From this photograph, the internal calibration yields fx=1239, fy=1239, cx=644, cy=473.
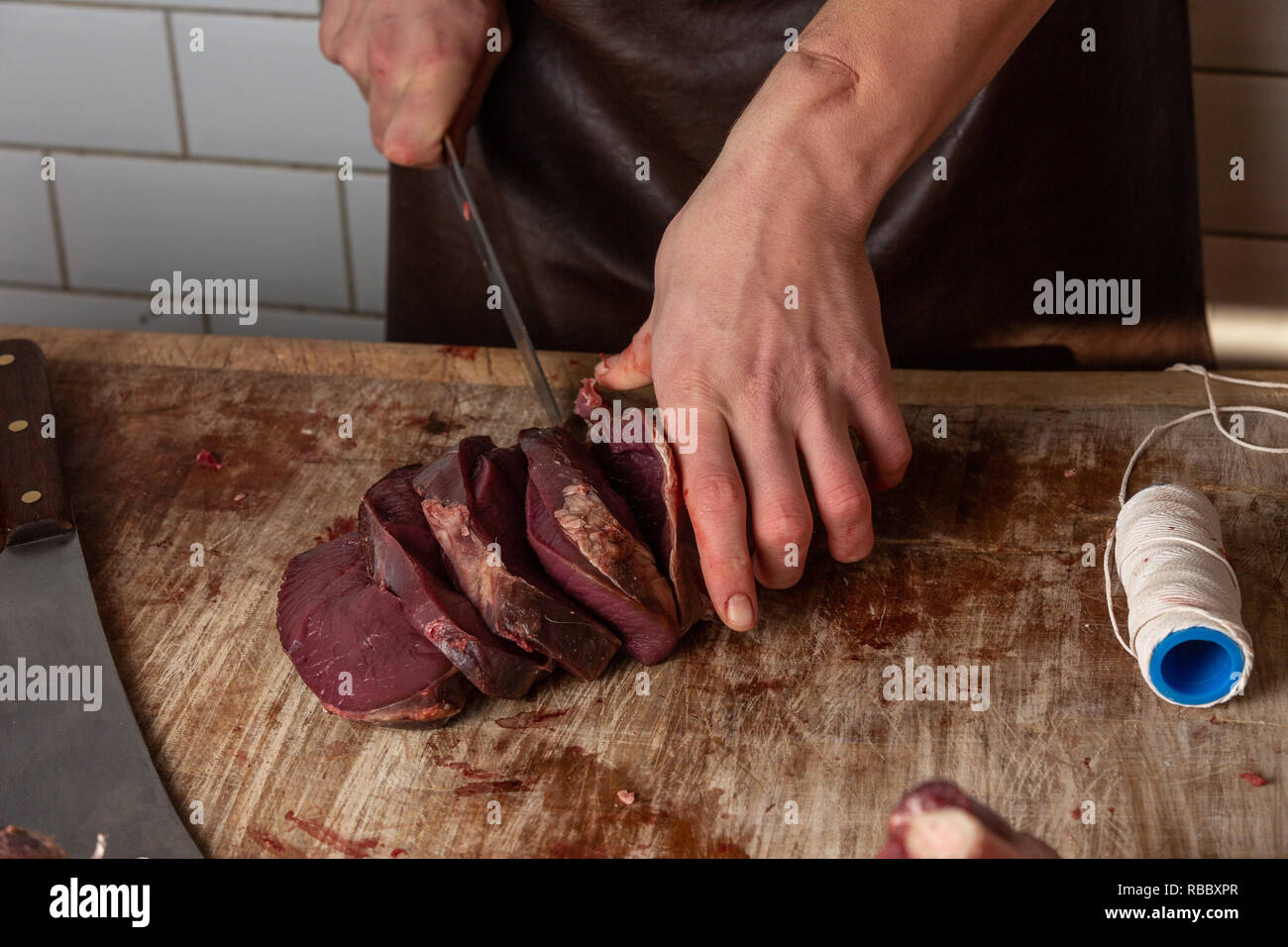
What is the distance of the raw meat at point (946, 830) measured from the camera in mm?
1292

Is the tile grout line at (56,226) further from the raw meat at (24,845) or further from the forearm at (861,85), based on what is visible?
the raw meat at (24,845)

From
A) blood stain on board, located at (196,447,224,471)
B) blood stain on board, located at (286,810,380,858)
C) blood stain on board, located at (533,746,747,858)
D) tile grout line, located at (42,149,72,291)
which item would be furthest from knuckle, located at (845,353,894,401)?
tile grout line, located at (42,149,72,291)

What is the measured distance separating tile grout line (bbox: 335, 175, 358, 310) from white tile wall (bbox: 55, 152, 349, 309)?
0.02 m

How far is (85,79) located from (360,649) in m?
2.93

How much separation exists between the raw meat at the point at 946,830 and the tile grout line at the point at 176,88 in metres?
3.53

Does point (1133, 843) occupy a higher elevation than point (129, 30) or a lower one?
lower

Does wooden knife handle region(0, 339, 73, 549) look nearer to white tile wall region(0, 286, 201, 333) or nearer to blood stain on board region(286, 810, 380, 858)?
blood stain on board region(286, 810, 380, 858)

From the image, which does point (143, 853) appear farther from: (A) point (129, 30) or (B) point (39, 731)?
(A) point (129, 30)

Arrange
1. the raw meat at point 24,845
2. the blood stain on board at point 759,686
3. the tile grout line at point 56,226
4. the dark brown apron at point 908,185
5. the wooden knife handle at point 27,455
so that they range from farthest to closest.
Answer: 1. the tile grout line at point 56,226
2. the dark brown apron at point 908,185
3. the wooden knife handle at point 27,455
4. the blood stain on board at point 759,686
5. the raw meat at point 24,845

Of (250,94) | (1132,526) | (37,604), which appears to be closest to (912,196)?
(1132,526)

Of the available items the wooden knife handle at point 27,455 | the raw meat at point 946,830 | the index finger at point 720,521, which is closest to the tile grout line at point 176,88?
the wooden knife handle at point 27,455

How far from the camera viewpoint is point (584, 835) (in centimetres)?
179

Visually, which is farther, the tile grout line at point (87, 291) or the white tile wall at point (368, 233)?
the tile grout line at point (87, 291)

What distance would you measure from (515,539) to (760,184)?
71 cm
